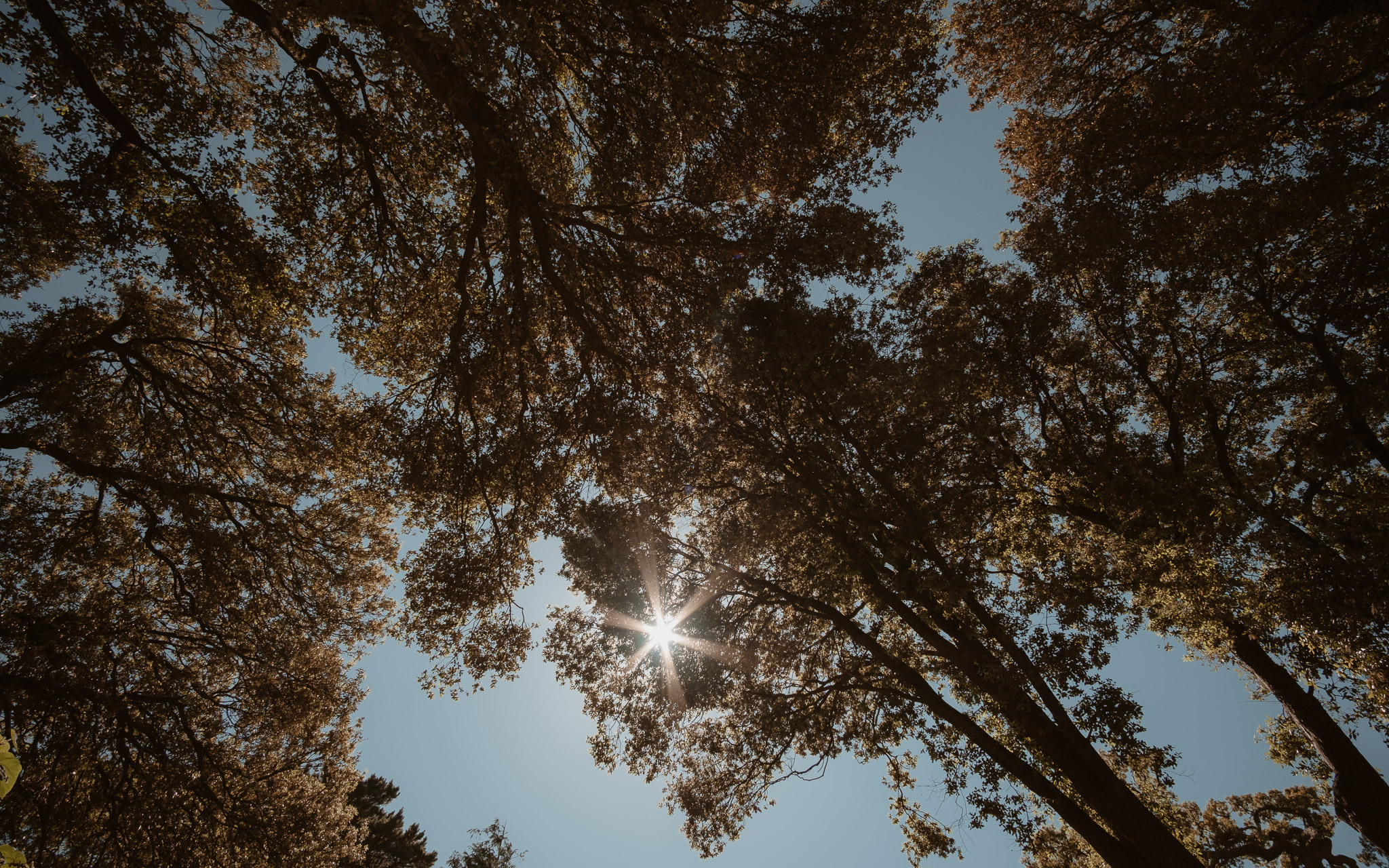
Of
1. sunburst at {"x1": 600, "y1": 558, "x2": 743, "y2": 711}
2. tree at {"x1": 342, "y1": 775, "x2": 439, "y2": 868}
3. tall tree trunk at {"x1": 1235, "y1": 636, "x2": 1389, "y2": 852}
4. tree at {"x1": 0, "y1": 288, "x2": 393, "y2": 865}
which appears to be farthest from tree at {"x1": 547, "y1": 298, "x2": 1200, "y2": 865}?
tree at {"x1": 342, "y1": 775, "x2": 439, "y2": 868}

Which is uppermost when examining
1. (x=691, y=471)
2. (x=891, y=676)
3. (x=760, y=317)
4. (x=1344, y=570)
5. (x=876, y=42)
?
(x=876, y=42)

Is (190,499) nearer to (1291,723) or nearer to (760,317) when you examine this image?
(760,317)

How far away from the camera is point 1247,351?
34.1 feet

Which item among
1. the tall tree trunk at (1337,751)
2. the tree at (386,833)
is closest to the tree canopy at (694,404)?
the tall tree trunk at (1337,751)

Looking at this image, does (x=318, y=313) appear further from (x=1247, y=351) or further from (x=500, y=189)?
(x=1247, y=351)

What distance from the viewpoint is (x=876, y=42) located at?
9594 mm

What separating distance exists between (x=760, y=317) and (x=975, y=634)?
6994 mm

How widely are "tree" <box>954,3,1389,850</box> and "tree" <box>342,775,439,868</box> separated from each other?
104 ft

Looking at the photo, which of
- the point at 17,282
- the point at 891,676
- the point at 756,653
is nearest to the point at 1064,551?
the point at 891,676

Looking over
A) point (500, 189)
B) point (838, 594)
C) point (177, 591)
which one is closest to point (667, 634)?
point (838, 594)

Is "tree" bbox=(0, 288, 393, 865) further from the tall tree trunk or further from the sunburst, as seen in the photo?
the tall tree trunk

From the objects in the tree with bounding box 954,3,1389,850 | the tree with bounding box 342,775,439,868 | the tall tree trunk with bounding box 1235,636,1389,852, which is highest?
the tree with bounding box 954,3,1389,850

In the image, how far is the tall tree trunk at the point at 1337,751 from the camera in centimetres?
894

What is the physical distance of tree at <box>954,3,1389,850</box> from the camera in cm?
816
